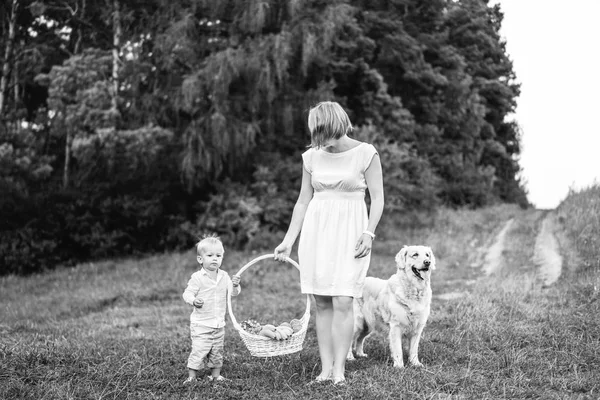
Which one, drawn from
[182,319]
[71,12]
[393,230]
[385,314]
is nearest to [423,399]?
[385,314]

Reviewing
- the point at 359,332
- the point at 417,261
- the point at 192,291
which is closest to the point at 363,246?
the point at 417,261

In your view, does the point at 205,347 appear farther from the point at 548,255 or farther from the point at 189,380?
the point at 548,255

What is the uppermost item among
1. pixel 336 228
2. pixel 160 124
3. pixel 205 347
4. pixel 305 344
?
pixel 160 124

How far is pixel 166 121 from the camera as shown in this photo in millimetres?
18797

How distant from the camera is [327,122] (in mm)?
4883

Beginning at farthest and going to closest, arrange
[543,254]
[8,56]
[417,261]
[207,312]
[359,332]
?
[8,56] < [543,254] < [359,332] < [417,261] < [207,312]

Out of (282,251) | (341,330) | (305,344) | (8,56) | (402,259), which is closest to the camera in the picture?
(341,330)

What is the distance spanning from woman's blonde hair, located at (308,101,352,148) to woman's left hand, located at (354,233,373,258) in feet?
2.62

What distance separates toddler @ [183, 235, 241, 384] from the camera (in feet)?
16.5

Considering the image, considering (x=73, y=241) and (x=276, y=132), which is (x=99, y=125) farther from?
(x=276, y=132)

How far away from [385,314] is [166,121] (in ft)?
47.0

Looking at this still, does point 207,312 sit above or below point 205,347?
above

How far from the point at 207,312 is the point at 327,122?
69.7 inches

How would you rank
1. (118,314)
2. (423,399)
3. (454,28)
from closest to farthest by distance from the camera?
(423,399)
(118,314)
(454,28)
